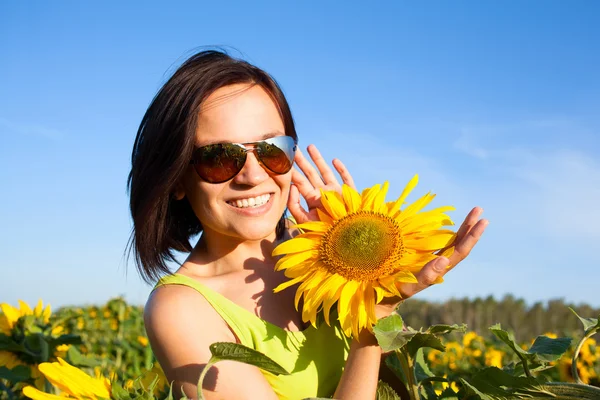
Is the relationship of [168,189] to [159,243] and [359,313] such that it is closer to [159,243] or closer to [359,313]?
[159,243]

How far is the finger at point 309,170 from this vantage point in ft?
7.28

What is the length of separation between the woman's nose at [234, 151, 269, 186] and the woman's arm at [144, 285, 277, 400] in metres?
0.34

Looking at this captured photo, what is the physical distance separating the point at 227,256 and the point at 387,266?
705mm

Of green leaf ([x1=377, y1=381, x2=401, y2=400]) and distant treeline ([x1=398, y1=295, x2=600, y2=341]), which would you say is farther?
distant treeline ([x1=398, y1=295, x2=600, y2=341])

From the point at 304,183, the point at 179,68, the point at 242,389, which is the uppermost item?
the point at 179,68

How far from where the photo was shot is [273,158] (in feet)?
6.81

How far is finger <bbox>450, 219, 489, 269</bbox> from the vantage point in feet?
5.32

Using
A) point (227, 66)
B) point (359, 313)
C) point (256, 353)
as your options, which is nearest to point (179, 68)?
point (227, 66)

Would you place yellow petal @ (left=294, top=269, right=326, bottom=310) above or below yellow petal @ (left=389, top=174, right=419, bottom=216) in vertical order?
below

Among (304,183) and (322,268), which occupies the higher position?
(304,183)

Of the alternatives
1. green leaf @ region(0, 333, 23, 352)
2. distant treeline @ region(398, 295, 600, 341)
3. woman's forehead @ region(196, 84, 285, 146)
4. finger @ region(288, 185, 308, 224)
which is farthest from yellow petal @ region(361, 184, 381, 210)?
distant treeline @ region(398, 295, 600, 341)

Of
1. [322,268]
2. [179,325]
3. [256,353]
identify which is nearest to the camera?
[256,353]

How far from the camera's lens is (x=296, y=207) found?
2145mm

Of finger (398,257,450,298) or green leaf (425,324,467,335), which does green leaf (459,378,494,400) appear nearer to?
green leaf (425,324,467,335)
